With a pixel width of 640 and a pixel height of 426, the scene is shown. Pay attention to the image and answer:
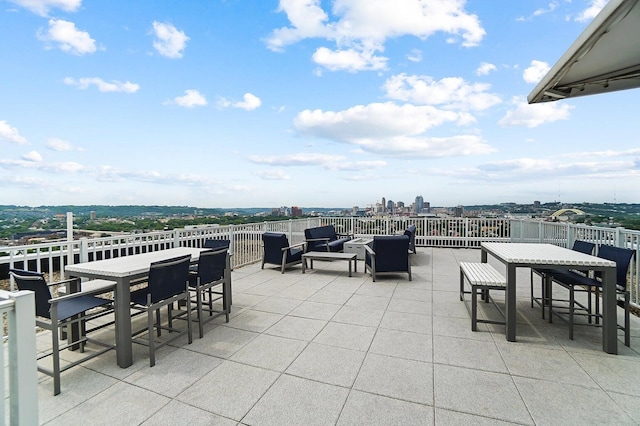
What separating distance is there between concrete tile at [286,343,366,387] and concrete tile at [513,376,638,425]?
4.06 ft

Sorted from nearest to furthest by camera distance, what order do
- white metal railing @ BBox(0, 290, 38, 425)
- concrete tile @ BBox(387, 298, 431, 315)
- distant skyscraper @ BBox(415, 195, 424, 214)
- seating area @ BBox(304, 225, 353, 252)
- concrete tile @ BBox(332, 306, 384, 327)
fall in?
white metal railing @ BBox(0, 290, 38, 425), concrete tile @ BBox(332, 306, 384, 327), concrete tile @ BBox(387, 298, 431, 315), seating area @ BBox(304, 225, 353, 252), distant skyscraper @ BBox(415, 195, 424, 214)

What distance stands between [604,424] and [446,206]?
968 centimetres

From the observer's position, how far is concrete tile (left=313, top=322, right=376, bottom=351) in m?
2.90

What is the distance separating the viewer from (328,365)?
2.49m

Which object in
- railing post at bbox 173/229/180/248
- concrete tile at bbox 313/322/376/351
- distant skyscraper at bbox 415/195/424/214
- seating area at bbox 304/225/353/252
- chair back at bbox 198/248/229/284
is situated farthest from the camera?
distant skyscraper at bbox 415/195/424/214

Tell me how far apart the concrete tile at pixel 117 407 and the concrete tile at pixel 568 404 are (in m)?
2.52

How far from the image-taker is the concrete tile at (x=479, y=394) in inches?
73.9

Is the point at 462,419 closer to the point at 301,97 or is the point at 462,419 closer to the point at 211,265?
the point at 211,265

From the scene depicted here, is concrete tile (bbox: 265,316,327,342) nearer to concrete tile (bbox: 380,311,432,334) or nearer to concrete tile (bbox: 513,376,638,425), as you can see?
concrete tile (bbox: 380,311,432,334)

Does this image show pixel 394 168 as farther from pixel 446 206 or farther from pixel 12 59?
pixel 12 59

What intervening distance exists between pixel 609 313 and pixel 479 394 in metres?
1.72

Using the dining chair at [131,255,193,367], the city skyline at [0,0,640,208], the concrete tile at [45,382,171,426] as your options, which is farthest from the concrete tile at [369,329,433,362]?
the city skyline at [0,0,640,208]

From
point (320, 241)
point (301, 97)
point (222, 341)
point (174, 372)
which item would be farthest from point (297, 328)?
point (301, 97)

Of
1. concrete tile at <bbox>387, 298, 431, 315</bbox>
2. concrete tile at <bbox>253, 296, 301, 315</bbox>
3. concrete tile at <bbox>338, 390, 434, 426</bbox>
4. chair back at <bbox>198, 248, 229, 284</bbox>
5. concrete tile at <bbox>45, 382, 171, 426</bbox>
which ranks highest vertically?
chair back at <bbox>198, 248, 229, 284</bbox>
